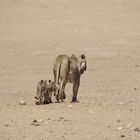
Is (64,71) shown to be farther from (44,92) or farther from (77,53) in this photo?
(77,53)

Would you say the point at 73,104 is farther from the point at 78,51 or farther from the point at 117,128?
the point at 78,51

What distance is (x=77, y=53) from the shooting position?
94.4 feet

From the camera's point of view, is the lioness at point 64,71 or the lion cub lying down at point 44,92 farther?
the lioness at point 64,71

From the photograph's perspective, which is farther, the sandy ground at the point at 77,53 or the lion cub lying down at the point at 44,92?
the lion cub lying down at the point at 44,92

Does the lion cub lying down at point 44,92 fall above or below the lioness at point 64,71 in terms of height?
below

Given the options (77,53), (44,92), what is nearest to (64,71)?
(44,92)

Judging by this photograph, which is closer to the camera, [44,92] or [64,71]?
[44,92]

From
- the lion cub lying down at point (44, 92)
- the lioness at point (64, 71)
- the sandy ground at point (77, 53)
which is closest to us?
the sandy ground at point (77, 53)

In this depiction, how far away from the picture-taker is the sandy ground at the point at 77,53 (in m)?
12.1

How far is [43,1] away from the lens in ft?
132

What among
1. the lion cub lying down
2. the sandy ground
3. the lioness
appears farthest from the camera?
the lioness

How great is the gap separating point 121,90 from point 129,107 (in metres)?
5.90

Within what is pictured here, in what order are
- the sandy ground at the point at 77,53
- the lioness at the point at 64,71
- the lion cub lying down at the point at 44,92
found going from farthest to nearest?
the lioness at the point at 64,71 < the lion cub lying down at the point at 44,92 < the sandy ground at the point at 77,53

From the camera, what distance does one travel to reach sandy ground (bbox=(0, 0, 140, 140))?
12148 millimetres
